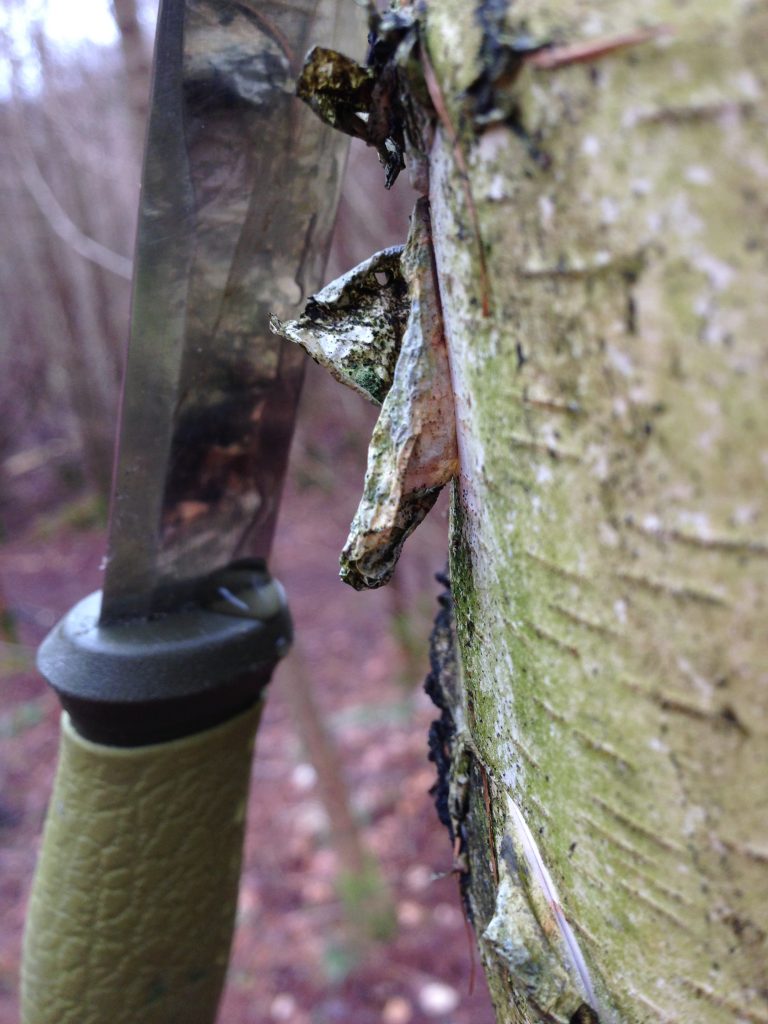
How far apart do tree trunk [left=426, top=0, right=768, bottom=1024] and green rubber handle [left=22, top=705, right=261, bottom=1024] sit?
403 millimetres

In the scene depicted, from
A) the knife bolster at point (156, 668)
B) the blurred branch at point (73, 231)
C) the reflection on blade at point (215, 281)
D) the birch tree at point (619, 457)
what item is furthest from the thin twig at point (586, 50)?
the blurred branch at point (73, 231)

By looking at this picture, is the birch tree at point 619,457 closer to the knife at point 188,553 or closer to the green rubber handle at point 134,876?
the knife at point 188,553

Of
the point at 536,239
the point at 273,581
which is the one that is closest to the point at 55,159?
the point at 273,581

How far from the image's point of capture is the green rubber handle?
2.31ft

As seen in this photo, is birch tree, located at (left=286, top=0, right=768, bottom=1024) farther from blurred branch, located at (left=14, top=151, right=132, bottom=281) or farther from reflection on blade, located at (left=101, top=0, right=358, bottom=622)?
blurred branch, located at (left=14, top=151, right=132, bottom=281)

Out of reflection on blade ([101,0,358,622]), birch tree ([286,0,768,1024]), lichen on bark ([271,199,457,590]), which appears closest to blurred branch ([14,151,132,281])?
reflection on blade ([101,0,358,622])

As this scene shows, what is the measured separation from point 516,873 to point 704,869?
13cm

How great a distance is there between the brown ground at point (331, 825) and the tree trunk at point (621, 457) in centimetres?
144

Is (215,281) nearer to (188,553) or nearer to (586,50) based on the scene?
(188,553)

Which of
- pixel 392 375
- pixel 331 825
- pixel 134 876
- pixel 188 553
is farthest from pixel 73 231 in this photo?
pixel 392 375

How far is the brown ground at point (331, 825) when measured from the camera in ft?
7.41

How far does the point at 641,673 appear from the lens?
1.00ft

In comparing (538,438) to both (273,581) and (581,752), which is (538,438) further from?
(273,581)

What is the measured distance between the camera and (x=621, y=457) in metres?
0.29
